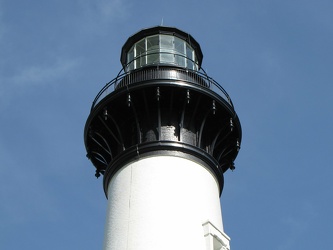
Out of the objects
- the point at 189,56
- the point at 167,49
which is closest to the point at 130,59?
the point at 167,49

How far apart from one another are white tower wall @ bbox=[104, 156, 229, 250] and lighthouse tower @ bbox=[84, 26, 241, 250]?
31mm

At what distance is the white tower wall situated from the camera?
65.0 feet

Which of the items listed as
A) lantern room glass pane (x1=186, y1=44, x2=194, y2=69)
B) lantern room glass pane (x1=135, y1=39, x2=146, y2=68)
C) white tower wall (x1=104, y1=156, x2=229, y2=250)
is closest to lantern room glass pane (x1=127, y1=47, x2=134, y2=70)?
lantern room glass pane (x1=135, y1=39, x2=146, y2=68)

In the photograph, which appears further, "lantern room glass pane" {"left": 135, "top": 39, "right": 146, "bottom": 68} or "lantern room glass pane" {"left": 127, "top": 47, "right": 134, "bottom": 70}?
"lantern room glass pane" {"left": 127, "top": 47, "right": 134, "bottom": 70}

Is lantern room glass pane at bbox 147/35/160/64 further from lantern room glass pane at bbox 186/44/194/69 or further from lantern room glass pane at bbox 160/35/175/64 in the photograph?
lantern room glass pane at bbox 186/44/194/69

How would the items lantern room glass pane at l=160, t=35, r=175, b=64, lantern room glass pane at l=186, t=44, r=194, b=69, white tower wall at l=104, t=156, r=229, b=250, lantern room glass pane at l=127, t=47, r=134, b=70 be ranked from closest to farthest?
white tower wall at l=104, t=156, r=229, b=250 → lantern room glass pane at l=160, t=35, r=175, b=64 → lantern room glass pane at l=186, t=44, r=194, b=69 → lantern room glass pane at l=127, t=47, r=134, b=70

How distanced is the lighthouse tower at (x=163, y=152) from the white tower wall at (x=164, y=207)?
0.10ft

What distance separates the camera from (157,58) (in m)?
26.3

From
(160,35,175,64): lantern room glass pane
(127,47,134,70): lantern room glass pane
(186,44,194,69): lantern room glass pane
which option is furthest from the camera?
(127,47,134,70): lantern room glass pane

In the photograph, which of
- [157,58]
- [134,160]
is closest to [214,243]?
[134,160]

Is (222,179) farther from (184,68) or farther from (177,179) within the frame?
(184,68)

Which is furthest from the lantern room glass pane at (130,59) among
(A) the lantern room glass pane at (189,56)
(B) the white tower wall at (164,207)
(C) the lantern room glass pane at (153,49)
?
(B) the white tower wall at (164,207)

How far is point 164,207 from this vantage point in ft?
66.9

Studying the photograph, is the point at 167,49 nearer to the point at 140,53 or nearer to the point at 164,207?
the point at 140,53
